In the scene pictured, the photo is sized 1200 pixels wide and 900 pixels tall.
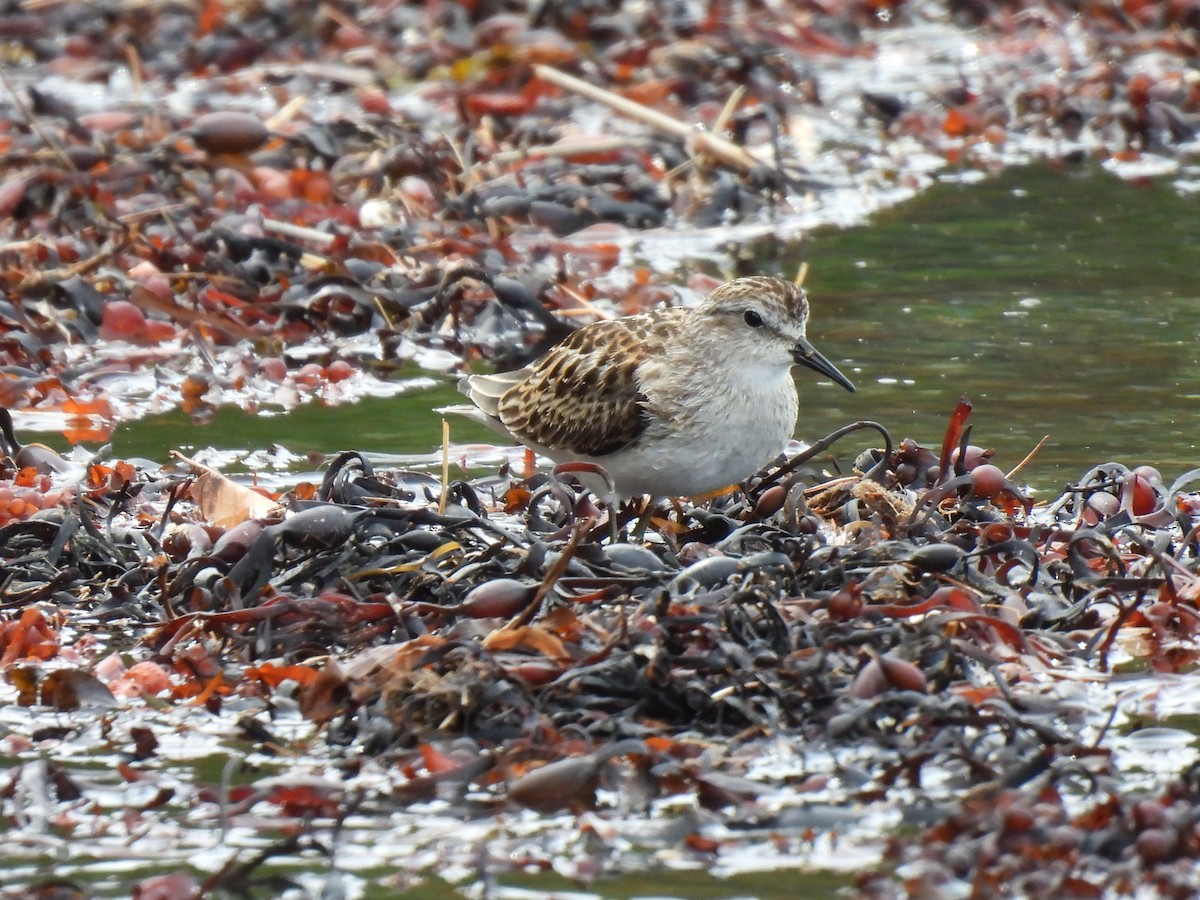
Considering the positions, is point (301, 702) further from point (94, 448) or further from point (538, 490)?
point (94, 448)

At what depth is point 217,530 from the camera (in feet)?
20.0

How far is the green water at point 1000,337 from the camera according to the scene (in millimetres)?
7602


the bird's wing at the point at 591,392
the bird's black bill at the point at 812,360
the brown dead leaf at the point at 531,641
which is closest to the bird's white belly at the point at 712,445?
the bird's wing at the point at 591,392

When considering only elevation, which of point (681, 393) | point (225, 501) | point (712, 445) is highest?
point (681, 393)

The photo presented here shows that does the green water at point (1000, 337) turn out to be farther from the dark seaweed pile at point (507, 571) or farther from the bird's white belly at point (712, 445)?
the bird's white belly at point (712, 445)

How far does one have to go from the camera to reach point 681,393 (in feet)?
20.0

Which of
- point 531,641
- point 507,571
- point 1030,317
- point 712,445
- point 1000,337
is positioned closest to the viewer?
point 531,641

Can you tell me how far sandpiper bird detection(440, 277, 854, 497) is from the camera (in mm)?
6047

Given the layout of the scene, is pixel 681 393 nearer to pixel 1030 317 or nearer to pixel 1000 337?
pixel 1000 337

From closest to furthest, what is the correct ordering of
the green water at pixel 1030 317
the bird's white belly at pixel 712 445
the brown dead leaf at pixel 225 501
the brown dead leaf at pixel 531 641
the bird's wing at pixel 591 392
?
1. the brown dead leaf at pixel 531 641
2. the bird's white belly at pixel 712 445
3. the bird's wing at pixel 591 392
4. the brown dead leaf at pixel 225 501
5. the green water at pixel 1030 317

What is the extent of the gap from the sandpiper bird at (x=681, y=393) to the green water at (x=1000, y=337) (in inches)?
42.5

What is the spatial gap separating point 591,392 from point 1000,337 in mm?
3103

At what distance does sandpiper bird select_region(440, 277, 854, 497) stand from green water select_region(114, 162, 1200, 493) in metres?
1.08

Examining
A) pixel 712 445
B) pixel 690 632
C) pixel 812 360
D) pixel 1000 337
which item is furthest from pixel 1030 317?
pixel 690 632
